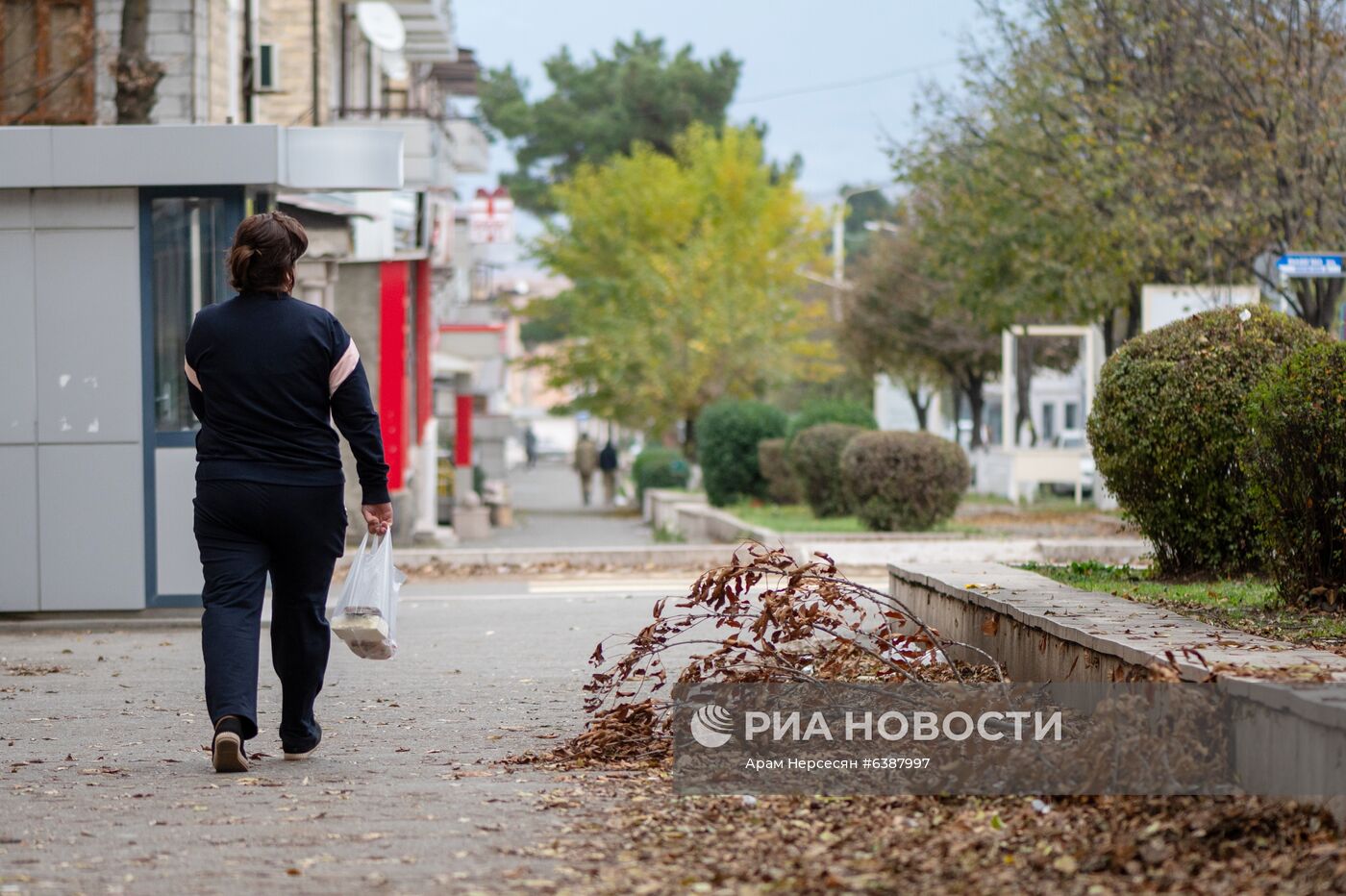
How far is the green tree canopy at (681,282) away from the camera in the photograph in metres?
44.0

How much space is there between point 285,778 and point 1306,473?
394cm

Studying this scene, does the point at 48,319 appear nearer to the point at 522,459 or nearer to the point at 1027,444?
the point at 1027,444

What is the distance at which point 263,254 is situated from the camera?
6.38m

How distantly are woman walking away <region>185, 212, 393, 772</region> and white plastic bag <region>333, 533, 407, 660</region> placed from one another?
90mm

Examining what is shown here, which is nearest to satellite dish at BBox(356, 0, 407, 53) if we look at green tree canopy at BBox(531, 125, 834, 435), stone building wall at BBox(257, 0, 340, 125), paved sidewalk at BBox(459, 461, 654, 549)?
stone building wall at BBox(257, 0, 340, 125)

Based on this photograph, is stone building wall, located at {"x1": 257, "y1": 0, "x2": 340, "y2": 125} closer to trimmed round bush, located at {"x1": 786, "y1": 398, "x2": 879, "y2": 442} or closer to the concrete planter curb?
trimmed round bush, located at {"x1": 786, "y1": 398, "x2": 879, "y2": 442}

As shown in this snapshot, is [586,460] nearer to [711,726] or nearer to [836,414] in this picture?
[836,414]

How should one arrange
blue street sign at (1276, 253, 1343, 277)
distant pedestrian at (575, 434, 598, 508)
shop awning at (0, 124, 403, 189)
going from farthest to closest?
distant pedestrian at (575, 434, 598, 508)
blue street sign at (1276, 253, 1343, 277)
shop awning at (0, 124, 403, 189)

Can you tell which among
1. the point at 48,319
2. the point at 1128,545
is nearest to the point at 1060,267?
the point at 1128,545

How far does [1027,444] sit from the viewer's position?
35906mm

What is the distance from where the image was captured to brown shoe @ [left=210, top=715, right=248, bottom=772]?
609 cm

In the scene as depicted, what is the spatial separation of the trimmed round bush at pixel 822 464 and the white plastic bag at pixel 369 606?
55.8 feet

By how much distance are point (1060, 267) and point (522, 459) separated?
94.1m

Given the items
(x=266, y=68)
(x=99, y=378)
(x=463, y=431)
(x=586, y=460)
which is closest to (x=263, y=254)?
(x=99, y=378)
